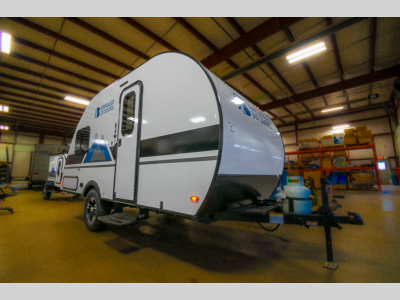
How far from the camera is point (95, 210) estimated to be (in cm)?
354

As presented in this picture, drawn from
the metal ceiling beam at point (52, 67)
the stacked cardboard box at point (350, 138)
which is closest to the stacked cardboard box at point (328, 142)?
the stacked cardboard box at point (350, 138)

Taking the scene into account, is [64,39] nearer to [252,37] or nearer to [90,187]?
[90,187]

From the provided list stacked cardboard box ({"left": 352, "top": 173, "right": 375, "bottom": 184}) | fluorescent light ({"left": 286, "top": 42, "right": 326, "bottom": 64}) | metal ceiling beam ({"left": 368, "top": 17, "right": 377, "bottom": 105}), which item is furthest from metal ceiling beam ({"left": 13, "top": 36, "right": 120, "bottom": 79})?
stacked cardboard box ({"left": 352, "top": 173, "right": 375, "bottom": 184})

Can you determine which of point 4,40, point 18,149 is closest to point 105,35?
point 4,40

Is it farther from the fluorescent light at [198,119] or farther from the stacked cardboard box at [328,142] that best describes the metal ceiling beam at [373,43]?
the fluorescent light at [198,119]

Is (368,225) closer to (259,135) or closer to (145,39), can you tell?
(259,135)

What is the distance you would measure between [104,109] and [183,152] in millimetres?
2562

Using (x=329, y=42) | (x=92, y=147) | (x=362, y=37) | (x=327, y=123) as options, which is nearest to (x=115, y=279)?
(x=92, y=147)

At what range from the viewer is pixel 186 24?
6.15m

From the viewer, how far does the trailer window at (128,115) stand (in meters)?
2.96

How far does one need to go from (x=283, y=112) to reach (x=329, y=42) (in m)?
9.45

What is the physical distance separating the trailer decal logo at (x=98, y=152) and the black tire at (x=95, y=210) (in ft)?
2.13

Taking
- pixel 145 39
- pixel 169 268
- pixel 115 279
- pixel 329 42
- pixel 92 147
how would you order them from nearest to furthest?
pixel 115 279
pixel 169 268
pixel 92 147
pixel 145 39
pixel 329 42

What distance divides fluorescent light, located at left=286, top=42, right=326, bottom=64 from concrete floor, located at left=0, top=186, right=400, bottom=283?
20.0 feet
